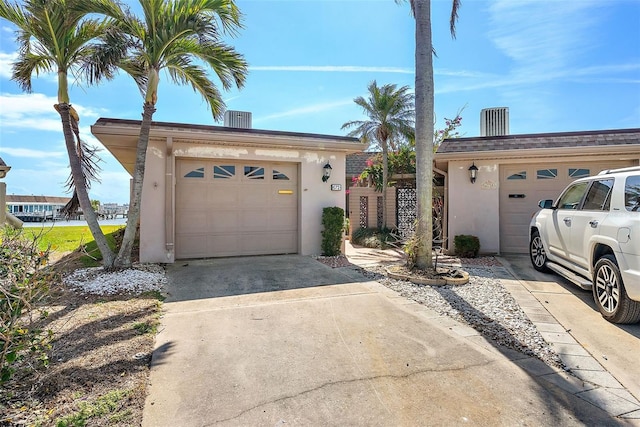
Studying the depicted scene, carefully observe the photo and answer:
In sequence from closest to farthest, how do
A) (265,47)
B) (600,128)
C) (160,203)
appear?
(160,203), (265,47), (600,128)

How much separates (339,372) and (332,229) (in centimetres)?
598

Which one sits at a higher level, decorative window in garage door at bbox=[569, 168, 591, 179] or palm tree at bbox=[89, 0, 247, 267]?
palm tree at bbox=[89, 0, 247, 267]

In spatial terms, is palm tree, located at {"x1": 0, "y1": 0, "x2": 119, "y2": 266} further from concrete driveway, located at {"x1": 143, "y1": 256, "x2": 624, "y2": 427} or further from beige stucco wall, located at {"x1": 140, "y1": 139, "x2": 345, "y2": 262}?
concrete driveway, located at {"x1": 143, "y1": 256, "x2": 624, "y2": 427}

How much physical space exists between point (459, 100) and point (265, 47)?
9154 mm

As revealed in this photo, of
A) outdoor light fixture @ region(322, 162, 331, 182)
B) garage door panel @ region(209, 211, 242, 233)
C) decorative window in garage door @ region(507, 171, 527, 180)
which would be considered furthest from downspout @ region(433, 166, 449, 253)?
garage door panel @ region(209, 211, 242, 233)

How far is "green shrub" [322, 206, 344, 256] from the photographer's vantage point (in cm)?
884

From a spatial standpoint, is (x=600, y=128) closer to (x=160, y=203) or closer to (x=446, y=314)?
(x=446, y=314)

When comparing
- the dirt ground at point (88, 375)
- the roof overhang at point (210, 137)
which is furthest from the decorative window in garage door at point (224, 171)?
the dirt ground at point (88, 375)

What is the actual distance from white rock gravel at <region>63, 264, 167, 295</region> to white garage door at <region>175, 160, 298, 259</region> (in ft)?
5.05

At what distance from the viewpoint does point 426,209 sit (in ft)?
21.5

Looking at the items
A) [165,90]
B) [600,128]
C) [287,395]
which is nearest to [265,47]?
[165,90]

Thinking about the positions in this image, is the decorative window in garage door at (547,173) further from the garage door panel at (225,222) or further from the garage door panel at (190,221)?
the garage door panel at (190,221)

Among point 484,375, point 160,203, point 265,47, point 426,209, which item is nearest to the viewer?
point 484,375

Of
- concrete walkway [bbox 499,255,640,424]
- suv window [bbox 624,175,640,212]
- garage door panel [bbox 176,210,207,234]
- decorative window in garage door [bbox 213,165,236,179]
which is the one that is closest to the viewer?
concrete walkway [bbox 499,255,640,424]
